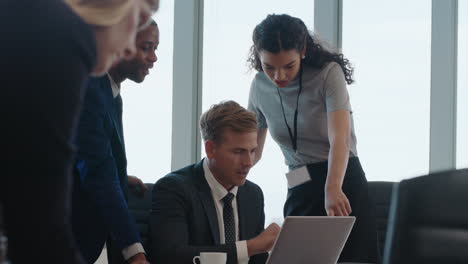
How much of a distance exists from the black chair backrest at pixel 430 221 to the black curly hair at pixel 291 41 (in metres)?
1.68

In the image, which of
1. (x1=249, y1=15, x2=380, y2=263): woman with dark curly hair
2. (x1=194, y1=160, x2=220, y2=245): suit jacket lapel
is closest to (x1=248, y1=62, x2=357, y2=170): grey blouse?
(x1=249, y1=15, x2=380, y2=263): woman with dark curly hair

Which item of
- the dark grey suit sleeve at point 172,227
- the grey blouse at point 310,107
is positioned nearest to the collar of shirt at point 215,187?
the dark grey suit sleeve at point 172,227

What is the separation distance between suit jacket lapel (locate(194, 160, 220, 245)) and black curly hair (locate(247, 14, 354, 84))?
0.54m

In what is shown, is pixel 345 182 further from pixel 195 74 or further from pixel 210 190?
pixel 195 74

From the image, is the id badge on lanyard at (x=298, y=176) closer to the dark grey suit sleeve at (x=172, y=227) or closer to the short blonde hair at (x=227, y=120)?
the short blonde hair at (x=227, y=120)

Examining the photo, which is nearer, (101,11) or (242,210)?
(101,11)

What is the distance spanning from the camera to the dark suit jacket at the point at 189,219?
2479mm

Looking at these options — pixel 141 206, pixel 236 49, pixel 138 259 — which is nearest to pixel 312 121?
pixel 141 206

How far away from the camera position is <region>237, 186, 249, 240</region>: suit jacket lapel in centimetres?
270

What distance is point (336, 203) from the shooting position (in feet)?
8.61

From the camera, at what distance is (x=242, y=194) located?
2.79 meters

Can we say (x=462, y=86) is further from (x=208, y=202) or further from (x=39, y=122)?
(x=39, y=122)

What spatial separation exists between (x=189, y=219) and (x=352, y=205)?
2.04ft

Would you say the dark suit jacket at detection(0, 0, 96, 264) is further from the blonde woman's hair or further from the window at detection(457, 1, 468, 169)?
the window at detection(457, 1, 468, 169)
